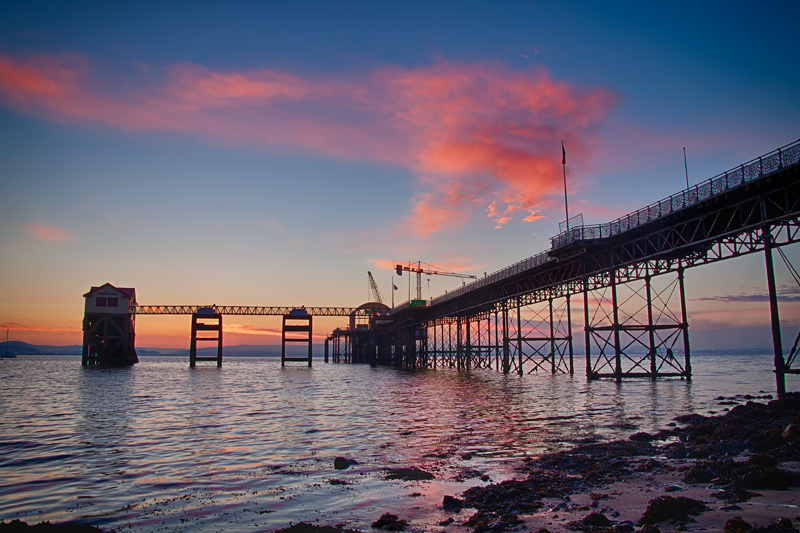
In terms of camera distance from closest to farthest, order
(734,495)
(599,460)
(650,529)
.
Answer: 1. (650,529)
2. (734,495)
3. (599,460)

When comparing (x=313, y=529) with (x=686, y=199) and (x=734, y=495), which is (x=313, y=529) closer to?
Answer: (x=734, y=495)

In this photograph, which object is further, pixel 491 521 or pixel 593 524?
pixel 491 521

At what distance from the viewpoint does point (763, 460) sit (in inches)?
472

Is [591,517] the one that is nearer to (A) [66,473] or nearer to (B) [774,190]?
(A) [66,473]

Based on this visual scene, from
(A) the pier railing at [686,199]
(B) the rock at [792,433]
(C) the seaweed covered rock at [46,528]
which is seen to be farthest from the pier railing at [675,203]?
(C) the seaweed covered rock at [46,528]

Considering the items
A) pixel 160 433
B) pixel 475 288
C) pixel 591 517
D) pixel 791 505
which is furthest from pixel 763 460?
pixel 475 288

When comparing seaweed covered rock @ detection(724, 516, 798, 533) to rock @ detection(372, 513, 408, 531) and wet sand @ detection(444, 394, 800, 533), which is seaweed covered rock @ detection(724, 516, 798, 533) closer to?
wet sand @ detection(444, 394, 800, 533)

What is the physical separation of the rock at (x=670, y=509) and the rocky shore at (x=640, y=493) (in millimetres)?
17

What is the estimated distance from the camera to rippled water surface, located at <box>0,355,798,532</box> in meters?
10.4

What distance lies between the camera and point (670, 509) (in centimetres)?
892

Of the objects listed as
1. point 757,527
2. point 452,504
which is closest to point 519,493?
point 452,504

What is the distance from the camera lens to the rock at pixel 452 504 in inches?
394

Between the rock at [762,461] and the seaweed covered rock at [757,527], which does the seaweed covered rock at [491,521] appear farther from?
the rock at [762,461]

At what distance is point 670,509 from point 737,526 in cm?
108
